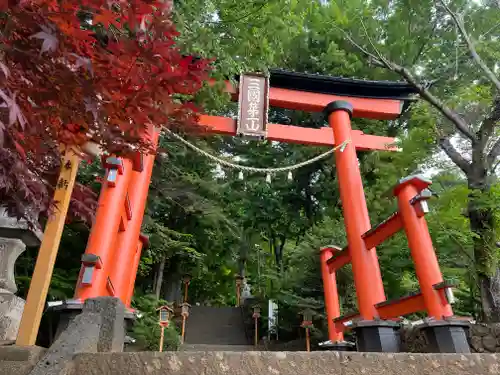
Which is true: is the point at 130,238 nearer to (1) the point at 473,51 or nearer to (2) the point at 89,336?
(2) the point at 89,336

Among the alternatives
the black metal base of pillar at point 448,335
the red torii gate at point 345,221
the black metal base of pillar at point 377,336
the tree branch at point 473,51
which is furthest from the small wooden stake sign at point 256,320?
the tree branch at point 473,51

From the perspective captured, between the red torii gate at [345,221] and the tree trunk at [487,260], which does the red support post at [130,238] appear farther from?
the tree trunk at [487,260]

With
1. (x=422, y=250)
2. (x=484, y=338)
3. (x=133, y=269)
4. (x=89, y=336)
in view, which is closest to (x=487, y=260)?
(x=484, y=338)

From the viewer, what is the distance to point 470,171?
222 inches

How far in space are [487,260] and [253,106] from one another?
4104 millimetres

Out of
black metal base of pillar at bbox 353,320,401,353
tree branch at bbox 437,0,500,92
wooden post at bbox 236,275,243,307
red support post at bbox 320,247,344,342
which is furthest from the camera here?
wooden post at bbox 236,275,243,307

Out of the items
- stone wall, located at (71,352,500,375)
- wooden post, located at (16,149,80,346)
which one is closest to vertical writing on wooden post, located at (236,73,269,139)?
wooden post, located at (16,149,80,346)

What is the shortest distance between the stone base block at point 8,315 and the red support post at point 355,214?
3937mm

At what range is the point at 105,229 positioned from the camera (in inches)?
174

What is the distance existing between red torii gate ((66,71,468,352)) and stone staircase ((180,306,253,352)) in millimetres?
5582

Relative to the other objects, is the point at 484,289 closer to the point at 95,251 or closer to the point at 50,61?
the point at 95,251

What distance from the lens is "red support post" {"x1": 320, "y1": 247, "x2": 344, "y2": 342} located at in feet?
19.8

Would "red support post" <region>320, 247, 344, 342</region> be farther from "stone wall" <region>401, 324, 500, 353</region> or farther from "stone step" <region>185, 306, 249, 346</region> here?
"stone step" <region>185, 306, 249, 346</region>

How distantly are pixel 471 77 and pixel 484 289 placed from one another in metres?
4.73
